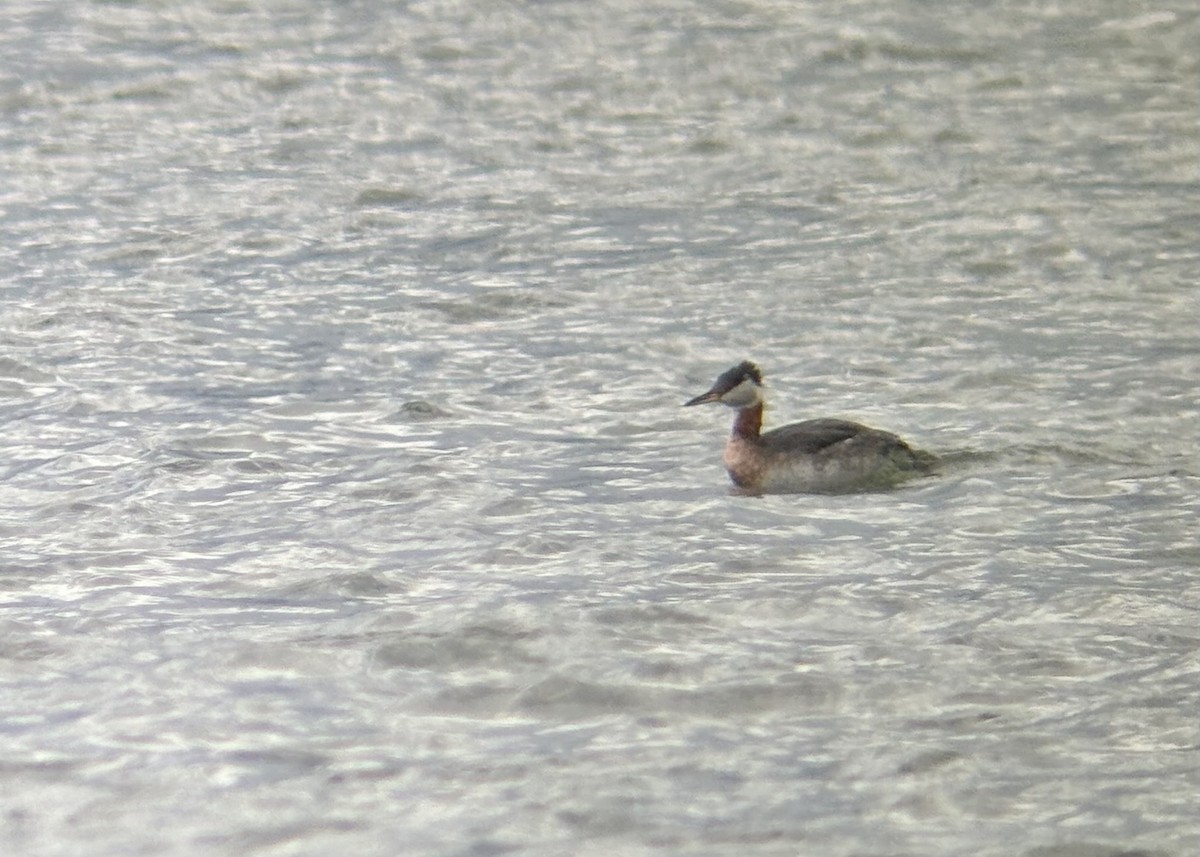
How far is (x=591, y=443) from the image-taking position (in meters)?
9.99

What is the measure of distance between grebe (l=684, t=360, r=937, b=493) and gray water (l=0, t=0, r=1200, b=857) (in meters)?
0.14

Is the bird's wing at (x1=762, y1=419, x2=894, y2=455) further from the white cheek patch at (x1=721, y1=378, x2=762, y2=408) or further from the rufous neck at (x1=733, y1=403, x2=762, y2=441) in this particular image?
the white cheek patch at (x1=721, y1=378, x2=762, y2=408)

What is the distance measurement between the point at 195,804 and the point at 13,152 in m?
10.5

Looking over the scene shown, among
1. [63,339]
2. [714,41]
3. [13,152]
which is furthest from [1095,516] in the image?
[714,41]

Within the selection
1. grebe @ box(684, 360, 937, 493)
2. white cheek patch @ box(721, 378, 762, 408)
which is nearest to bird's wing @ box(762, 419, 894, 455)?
grebe @ box(684, 360, 937, 493)

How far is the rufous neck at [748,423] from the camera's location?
30.5ft

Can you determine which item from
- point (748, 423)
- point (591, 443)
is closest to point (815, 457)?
point (748, 423)

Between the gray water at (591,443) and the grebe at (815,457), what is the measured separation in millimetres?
143

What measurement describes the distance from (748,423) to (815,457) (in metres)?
0.32

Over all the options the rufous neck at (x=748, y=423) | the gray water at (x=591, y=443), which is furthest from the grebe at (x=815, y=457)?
the gray water at (x=591, y=443)

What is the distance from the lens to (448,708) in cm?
700

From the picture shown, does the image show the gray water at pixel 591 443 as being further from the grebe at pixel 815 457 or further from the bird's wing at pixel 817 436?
the bird's wing at pixel 817 436

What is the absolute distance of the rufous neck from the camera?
9281 millimetres

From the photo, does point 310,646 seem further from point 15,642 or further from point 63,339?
point 63,339
